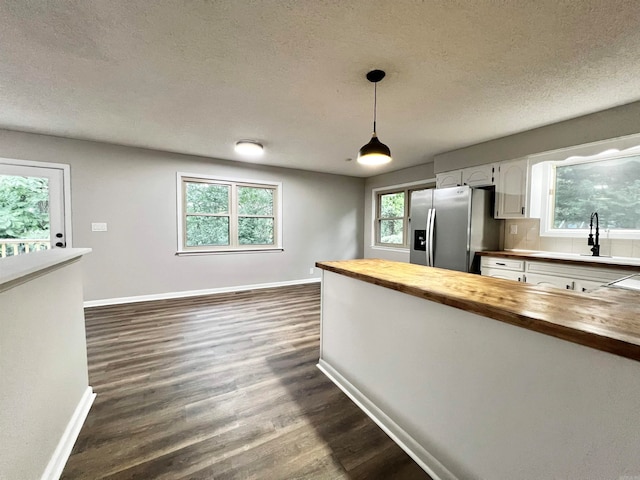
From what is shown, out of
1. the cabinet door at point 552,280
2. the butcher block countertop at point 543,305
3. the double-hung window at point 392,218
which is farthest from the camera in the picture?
the double-hung window at point 392,218

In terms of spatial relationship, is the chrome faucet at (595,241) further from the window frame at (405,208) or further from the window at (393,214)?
the window at (393,214)

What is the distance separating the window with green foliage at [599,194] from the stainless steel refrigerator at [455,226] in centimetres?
72

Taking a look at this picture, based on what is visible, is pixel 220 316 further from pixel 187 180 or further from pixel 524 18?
pixel 524 18

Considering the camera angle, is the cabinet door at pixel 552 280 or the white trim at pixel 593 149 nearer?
the white trim at pixel 593 149

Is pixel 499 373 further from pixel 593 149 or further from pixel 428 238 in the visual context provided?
pixel 593 149

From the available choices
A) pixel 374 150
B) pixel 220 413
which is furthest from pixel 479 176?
pixel 220 413

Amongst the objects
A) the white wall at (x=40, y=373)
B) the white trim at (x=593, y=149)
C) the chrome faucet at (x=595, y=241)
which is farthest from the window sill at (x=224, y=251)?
the chrome faucet at (x=595, y=241)

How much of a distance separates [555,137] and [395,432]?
3.45 meters

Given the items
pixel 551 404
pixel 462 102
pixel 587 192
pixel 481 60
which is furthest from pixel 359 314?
pixel 587 192

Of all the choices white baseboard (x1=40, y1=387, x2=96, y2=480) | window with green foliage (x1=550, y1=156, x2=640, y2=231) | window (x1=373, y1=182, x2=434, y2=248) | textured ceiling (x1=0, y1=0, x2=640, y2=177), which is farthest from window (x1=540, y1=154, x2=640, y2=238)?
white baseboard (x1=40, y1=387, x2=96, y2=480)

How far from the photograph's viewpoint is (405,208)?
17.7 feet

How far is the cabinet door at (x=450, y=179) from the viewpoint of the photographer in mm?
3914

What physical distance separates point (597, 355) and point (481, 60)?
A: 1951 millimetres

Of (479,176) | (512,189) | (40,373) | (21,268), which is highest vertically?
(479,176)
